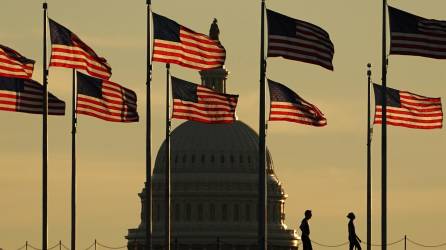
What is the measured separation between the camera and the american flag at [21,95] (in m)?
153

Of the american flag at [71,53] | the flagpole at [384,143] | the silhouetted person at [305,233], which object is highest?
the american flag at [71,53]

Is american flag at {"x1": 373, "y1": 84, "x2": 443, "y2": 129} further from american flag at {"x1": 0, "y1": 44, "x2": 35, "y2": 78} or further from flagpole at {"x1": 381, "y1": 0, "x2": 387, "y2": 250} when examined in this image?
american flag at {"x1": 0, "y1": 44, "x2": 35, "y2": 78}

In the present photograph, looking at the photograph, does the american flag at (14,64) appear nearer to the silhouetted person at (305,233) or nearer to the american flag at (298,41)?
the american flag at (298,41)

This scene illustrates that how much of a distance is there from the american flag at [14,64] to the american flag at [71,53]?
175 cm

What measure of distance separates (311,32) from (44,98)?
13.6 m

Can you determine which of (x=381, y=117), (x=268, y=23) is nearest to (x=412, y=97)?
(x=381, y=117)

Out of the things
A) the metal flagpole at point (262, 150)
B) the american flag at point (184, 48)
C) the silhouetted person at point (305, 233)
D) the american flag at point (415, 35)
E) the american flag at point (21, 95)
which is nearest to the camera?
the silhouetted person at point (305, 233)

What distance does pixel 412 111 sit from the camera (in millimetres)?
155125

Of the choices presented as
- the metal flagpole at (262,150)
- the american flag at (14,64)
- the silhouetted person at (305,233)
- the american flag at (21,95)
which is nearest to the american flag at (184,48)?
the metal flagpole at (262,150)

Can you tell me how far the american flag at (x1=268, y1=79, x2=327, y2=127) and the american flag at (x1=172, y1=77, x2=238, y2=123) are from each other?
458 centimetres

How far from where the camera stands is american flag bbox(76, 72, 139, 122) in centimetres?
15550

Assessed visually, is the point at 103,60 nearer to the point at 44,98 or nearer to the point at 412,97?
the point at 44,98

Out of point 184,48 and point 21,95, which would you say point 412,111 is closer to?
point 184,48

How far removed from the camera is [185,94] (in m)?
155
